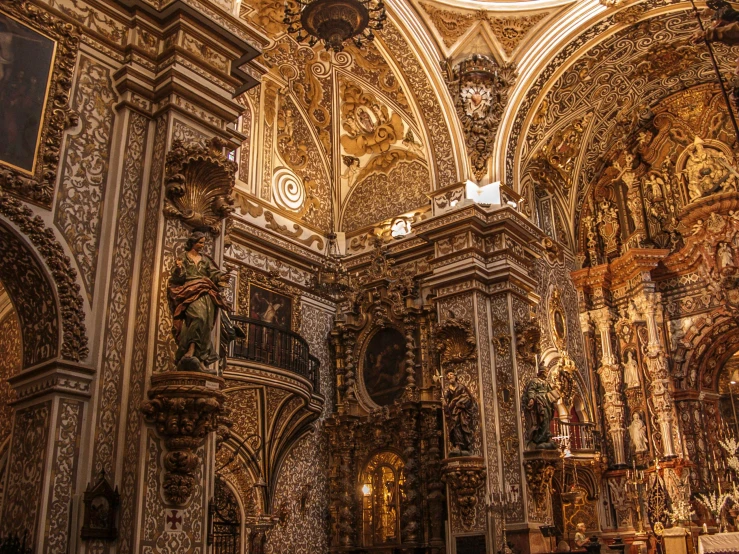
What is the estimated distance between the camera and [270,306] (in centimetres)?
1402

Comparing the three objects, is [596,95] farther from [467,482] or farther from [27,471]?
[27,471]

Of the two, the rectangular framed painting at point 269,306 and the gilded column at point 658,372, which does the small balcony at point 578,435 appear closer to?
the gilded column at point 658,372

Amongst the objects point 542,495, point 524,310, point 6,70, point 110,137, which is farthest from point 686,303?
point 6,70

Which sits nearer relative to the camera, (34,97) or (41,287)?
(41,287)

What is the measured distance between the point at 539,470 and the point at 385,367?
3.67 m

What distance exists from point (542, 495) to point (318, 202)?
756 cm

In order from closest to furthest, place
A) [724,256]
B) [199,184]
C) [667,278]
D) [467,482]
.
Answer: [199,184] < [467,482] < [724,256] < [667,278]

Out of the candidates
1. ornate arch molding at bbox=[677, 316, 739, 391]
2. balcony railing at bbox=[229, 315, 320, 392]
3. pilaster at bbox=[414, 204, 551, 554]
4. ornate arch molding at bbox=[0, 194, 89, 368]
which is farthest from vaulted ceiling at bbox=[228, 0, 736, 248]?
ornate arch molding at bbox=[0, 194, 89, 368]

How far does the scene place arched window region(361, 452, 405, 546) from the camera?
44.4ft

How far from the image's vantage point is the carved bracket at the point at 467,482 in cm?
1216

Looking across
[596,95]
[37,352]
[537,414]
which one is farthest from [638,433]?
[37,352]

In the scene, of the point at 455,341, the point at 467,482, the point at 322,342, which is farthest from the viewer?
the point at 322,342

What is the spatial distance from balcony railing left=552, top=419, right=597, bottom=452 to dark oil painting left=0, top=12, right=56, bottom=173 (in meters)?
11.5

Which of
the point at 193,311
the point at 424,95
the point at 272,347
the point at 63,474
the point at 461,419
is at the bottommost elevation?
the point at 63,474
